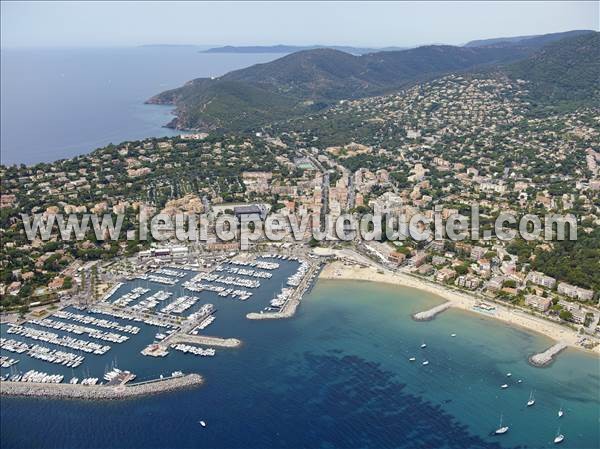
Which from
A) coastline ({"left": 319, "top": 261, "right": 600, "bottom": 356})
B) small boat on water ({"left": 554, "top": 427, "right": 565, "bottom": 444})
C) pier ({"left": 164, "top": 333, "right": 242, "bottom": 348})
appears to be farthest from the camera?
coastline ({"left": 319, "top": 261, "right": 600, "bottom": 356})

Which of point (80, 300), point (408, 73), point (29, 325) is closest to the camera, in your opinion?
point (29, 325)

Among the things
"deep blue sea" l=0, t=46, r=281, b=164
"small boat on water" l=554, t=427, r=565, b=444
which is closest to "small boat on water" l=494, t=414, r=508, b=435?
"small boat on water" l=554, t=427, r=565, b=444

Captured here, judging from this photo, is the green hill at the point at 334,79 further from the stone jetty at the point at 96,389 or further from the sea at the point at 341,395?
the stone jetty at the point at 96,389

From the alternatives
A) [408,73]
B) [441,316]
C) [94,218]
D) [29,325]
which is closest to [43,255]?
[94,218]

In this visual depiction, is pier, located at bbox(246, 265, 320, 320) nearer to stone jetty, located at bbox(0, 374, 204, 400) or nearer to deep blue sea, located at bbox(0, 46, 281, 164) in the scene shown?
stone jetty, located at bbox(0, 374, 204, 400)

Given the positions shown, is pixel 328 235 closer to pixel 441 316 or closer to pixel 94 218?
pixel 441 316

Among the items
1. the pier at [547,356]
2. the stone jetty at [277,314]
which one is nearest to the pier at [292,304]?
the stone jetty at [277,314]
